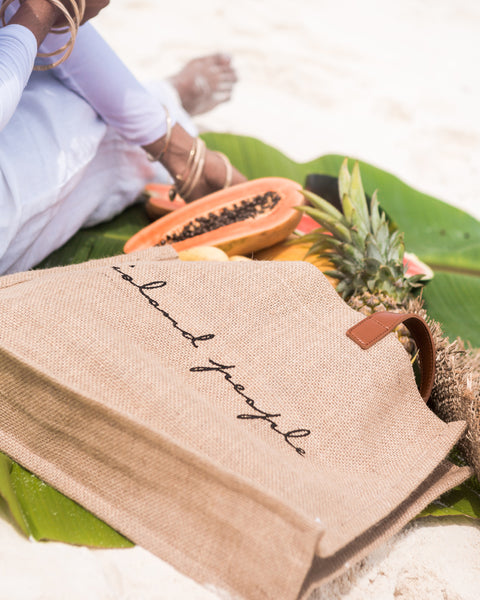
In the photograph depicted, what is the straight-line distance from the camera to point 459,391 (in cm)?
113

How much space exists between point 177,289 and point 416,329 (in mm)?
460

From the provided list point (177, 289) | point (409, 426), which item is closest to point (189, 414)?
point (177, 289)

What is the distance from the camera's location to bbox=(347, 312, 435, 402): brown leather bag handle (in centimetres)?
106

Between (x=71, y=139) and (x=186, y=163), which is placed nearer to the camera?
(x=71, y=139)

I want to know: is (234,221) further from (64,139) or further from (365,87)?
(365,87)

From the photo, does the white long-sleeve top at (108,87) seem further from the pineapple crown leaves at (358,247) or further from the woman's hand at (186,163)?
the pineapple crown leaves at (358,247)

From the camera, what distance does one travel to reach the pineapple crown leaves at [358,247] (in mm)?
1418

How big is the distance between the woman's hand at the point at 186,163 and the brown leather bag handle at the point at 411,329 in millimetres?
863

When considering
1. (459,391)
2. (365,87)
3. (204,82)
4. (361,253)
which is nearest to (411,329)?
→ (459,391)

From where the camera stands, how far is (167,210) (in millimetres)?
1836

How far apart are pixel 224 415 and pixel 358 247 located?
714 millimetres

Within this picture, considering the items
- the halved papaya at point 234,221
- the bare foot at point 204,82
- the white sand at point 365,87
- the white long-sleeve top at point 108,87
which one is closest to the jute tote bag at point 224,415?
the white sand at point 365,87

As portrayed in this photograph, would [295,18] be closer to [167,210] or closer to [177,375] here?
[167,210]

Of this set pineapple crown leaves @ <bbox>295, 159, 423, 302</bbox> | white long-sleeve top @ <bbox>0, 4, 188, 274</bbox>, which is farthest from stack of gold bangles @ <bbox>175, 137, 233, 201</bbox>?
pineapple crown leaves @ <bbox>295, 159, 423, 302</bbox>
